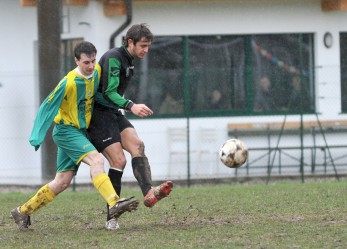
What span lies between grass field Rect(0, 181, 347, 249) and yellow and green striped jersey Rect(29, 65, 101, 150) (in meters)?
1.01

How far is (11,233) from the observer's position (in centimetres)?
1095

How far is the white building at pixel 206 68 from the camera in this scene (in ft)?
68.5

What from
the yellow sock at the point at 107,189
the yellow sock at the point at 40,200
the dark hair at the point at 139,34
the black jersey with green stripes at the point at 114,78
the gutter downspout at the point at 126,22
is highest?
the gutter downspout at the point at 126,22

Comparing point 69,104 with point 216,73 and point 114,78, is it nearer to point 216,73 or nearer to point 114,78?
point 114,78

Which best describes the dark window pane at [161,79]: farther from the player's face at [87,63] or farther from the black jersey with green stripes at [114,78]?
the player's face at [87,63]

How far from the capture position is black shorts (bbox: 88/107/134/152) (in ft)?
35.5

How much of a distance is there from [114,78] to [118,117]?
1.75 feet

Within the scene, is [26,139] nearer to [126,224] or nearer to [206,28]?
[206,28]

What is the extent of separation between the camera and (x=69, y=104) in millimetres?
10734

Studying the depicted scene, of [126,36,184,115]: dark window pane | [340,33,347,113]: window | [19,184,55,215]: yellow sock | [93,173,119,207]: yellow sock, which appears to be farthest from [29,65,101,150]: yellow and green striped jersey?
[340,33,347,113]: window

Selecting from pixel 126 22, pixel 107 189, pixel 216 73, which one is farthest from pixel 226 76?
pixel 107 189

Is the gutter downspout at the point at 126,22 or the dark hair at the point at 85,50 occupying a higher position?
the gutter downspout at the point at 126,22

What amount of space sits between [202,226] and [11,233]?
185 centimetres

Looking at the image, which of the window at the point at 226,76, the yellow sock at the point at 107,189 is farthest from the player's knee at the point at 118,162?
the window at the point at 226,76
